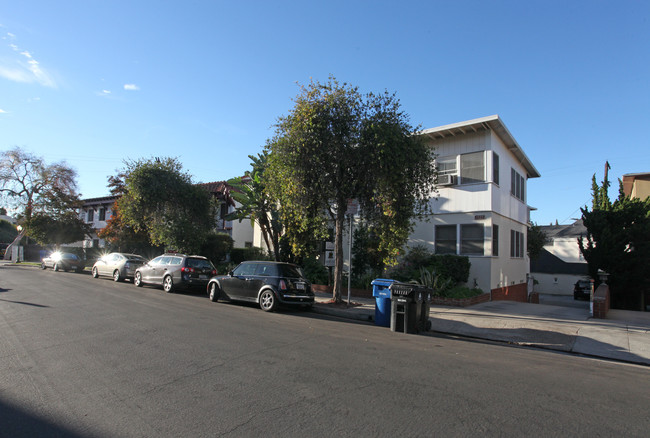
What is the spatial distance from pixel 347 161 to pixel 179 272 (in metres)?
8.21

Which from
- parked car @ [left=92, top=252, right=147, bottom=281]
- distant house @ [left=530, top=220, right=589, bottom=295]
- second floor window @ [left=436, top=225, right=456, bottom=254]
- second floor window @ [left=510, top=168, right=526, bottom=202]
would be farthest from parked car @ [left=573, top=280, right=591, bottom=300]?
parked car @ [left=92, top=252, right=147, bottom=281]

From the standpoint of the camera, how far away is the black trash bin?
9203mm

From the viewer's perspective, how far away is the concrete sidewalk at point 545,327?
8.20m

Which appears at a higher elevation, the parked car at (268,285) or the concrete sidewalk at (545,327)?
the parked car at (268,285)

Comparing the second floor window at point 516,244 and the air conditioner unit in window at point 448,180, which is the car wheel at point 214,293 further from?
the second floor window at point 516,244

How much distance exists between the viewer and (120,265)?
1919cm

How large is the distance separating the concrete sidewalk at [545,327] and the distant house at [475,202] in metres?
2.88

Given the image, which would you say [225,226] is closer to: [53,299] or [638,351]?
[53,299]

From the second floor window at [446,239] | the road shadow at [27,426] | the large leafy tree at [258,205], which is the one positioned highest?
the large leafy tree at [258,205]

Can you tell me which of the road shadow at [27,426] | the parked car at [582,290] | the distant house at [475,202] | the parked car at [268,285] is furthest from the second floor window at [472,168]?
the parked car at [582,290]

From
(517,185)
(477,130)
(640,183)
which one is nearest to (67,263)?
(477,130)

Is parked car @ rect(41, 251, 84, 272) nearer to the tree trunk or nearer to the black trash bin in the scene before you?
the tree trunk

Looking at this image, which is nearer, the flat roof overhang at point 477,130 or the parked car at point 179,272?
the parked car at point 179,272

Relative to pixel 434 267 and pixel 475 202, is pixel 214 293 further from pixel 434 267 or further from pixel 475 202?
pixel 475 202
